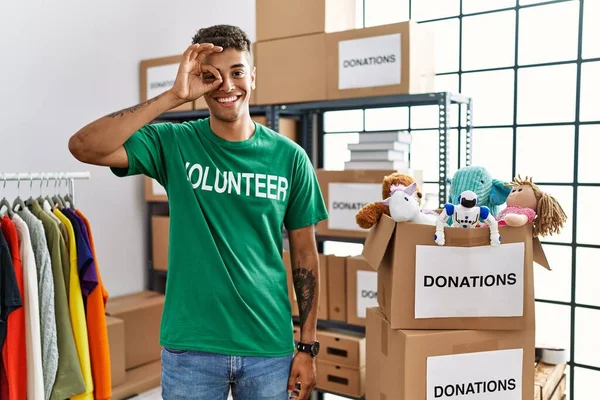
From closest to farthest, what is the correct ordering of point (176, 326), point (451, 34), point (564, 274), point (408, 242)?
point (176, 326), point (408, 242), point (564, 274), point (451, 34)

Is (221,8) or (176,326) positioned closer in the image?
(176,326)

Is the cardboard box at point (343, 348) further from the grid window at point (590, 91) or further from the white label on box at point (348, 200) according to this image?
the grid window at point (590, 91)

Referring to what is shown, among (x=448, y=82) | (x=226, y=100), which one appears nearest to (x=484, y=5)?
(x=448, y=82)

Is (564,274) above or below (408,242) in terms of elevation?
below

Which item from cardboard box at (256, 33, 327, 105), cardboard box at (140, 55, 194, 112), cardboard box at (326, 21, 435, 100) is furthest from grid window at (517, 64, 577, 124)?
cardboard box at (140, 55, 194, 112)

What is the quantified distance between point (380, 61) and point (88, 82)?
5.51ft

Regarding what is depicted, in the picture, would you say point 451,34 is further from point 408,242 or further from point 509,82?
point 408,242

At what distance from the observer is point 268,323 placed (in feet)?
4.49

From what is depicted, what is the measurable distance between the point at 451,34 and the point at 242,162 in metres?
2.22

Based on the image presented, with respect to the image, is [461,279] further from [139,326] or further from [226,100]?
[139,326]

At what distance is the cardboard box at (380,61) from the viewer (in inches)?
94.5

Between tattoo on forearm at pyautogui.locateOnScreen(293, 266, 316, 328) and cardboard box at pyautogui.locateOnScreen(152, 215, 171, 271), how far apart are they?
2.00 meters

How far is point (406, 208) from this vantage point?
4.79 ft

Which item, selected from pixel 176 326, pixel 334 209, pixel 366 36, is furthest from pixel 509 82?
pixel 176 326
